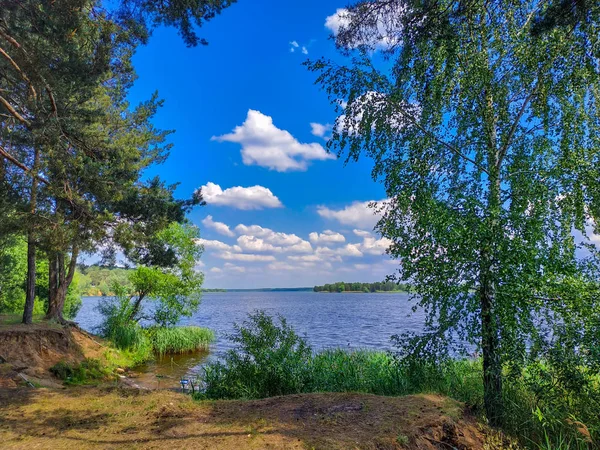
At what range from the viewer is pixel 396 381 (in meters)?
7.48

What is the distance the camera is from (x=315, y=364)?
850 cm

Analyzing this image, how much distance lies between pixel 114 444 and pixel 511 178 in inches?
257

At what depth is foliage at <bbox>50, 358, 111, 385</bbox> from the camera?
35.0ft

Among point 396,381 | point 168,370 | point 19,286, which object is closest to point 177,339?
point 168,370

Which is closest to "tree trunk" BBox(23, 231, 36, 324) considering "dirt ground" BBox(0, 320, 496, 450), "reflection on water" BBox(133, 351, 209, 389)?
"reflection on water" BBox(133, 351, 209, 389)

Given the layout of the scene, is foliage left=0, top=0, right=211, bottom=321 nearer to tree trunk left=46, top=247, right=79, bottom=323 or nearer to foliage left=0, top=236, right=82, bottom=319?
tree trunk left=46, top=247, right=79, bottom=323

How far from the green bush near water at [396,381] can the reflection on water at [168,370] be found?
18.3 ft

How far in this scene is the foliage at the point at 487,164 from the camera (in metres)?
5.12

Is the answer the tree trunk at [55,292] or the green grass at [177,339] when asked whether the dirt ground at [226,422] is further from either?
the green grass at [177,339]

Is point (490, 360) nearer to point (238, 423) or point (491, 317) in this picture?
point (491, 317)

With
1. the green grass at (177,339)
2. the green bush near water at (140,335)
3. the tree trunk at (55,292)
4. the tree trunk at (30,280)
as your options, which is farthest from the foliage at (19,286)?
the tree trunk at (30,280)

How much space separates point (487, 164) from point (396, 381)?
462 cm

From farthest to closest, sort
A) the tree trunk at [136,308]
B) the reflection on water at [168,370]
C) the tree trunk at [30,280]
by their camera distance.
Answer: the tree trunk at [136,308] < the reflection on water at [168,370] < the tree trunk at [30,280]

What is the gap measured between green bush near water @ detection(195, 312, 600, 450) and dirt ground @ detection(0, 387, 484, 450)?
823 mm
